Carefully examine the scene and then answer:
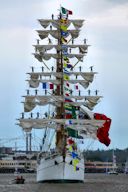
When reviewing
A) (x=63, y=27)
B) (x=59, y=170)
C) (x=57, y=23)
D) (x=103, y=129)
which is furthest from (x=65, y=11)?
(x=59, y=170)

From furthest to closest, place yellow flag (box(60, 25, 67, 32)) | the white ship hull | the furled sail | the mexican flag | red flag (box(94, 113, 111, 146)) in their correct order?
the furled sail
yellow flag (box(60, 25, 67, 32))
the mexican flag
red flag (box(94, 113, 111, 146))
the white ship hull

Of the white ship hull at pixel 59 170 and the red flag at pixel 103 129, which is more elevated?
the red flag at pixel 103 129

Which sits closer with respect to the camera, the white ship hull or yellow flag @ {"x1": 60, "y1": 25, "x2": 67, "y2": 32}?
the white ship hull

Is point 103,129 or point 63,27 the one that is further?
point 63,27

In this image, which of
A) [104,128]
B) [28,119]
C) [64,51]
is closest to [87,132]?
[104,128]

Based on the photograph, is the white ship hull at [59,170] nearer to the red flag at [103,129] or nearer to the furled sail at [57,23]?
the red flag at [103,129]

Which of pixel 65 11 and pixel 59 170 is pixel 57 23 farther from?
pixel 59 170

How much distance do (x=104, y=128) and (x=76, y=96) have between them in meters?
9.83

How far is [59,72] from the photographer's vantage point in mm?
128625

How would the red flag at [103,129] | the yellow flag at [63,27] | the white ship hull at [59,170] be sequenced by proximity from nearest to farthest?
the white ship hull at [59,170], the red flag at [103,129], the yellow flag at [63,27]

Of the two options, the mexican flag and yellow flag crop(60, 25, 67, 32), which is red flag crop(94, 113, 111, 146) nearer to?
yellow flag crop(60, 25, 67, 32)

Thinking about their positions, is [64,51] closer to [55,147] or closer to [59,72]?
[59,72]

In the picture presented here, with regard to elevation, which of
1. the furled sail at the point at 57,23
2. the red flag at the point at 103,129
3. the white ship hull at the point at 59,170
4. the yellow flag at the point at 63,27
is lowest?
the white ship hull at the point at 59,170

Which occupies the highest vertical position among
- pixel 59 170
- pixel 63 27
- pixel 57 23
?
Answer: pixel 57 23
